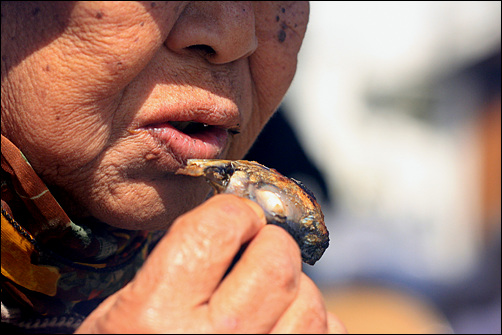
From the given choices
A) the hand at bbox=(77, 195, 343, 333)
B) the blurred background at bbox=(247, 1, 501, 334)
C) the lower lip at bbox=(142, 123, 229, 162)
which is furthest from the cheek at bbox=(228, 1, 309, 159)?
the blurred background at bbox=(247, 1, 501, 334)

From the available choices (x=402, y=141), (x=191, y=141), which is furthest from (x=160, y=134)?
(x=402, y=141)

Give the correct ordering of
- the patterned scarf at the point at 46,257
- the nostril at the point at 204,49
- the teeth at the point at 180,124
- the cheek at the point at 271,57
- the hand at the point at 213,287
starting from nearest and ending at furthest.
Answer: the hand at the point at 213,287 → the patterned scarf at the point at 46,257 → the nostril at the point at 204,49 → the teeth at the point at 180,124 → the cheek at the point at 271,57

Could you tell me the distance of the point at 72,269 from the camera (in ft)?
3.83

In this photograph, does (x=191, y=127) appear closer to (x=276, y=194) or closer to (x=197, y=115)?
(x=197, y=115)

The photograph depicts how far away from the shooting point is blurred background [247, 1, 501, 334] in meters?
3.27

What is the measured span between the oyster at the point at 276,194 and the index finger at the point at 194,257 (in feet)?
0.53

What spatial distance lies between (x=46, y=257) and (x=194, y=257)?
546 millimetres

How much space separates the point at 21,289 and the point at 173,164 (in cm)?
43

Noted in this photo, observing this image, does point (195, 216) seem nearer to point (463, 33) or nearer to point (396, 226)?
point (396, 226)

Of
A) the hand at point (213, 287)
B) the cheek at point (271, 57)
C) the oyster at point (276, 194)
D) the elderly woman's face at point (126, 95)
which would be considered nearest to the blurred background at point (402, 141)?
the cheek at point (271, 57)

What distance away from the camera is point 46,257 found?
3.56ft

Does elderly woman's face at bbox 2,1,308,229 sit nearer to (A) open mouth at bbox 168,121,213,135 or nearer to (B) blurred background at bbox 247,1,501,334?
(A) open mouth at bbox 168,121,213,135

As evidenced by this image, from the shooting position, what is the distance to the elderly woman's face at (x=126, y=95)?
0.94 meters

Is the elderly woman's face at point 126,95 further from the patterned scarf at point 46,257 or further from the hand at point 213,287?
the hand at point 213,287
